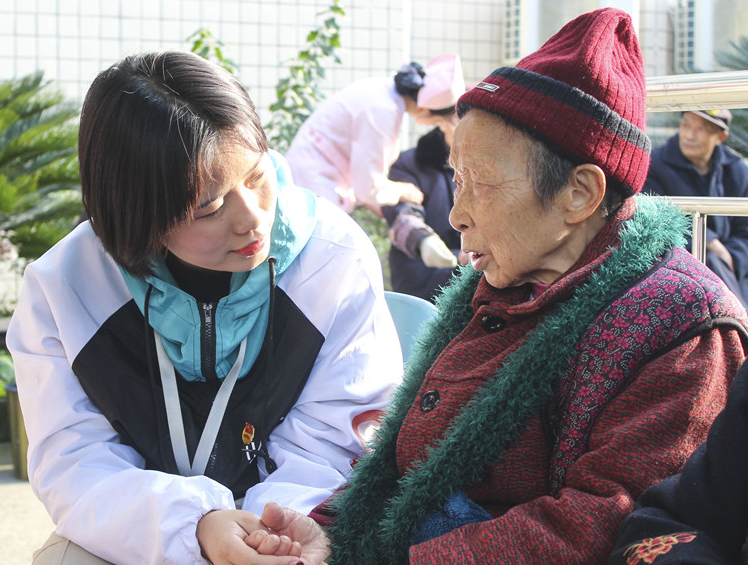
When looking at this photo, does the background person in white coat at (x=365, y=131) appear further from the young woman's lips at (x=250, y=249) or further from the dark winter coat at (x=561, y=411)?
the dark winter coat at (x=561, y=411)

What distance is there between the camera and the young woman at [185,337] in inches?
66.1

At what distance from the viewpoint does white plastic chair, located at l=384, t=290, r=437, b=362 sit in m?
2.33

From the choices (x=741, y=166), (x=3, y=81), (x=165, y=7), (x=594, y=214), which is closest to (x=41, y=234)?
(x=3, y=81)

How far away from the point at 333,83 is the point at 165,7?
5.02ft

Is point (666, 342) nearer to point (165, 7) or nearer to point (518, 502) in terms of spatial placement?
point (518, 502)

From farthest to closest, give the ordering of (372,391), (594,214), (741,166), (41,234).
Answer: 1. (41,234)
2. (741,166)
3. (372,391)
4. (594,214)

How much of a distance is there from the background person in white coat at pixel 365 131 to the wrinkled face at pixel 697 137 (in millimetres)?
1407

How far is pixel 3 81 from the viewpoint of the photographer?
666 centimetres

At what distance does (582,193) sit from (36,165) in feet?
17.6

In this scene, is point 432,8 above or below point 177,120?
above

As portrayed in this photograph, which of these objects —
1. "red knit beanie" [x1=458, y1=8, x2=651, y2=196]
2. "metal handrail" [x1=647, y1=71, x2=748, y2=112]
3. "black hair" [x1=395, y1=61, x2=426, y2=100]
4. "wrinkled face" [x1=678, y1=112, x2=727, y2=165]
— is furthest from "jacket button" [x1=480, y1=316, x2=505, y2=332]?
"wrinkled face" [x1=678, y1=112, x2=727, y2=165]

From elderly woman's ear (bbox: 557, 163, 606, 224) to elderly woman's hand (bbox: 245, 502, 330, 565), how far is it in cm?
74

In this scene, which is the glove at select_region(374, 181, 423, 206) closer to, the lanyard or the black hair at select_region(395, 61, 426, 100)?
the black hair at select_region(395, 61, 426, 100)

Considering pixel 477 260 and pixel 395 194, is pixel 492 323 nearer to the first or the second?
pixel 477 260
